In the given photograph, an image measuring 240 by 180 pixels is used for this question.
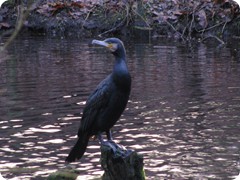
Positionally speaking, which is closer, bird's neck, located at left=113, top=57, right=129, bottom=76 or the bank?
bird's neck, located at left=113, top=57, right=129, bottom=76

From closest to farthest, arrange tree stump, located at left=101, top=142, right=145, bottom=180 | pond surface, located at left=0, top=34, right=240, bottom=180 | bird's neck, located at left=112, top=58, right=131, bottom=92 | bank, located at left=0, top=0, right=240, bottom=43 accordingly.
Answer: tree stump, located at left=101, top=142, right=145, bottom=180, bird's neck, located at left=112, top=58, right=131, bottom=92, pond surface, located at left=0, top=34, right=240, bottom=180, bank, located at left=0, top=0, right=240, bottom=43

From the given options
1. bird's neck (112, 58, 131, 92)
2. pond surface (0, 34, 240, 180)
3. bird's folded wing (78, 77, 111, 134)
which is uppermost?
bird's neck (112, 58, 131, 92)

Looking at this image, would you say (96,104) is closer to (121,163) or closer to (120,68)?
(120,68)

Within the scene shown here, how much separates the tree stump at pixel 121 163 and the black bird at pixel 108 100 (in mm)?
404

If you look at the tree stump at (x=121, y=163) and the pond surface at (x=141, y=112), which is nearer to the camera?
the tree stump at (x=121, y=163)

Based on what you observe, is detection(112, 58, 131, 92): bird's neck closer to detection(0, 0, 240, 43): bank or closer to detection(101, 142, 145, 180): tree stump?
detection(101, 142, 145, 180): tree stump

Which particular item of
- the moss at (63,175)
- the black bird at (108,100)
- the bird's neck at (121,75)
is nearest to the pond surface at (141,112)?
the moss at (63,175)

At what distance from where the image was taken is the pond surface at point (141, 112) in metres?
6.39

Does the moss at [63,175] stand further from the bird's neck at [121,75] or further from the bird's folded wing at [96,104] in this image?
the bird's neck at [121,75]

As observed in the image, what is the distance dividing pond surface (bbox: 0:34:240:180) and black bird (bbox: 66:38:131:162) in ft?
1.83

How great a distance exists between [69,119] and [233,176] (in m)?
3.00

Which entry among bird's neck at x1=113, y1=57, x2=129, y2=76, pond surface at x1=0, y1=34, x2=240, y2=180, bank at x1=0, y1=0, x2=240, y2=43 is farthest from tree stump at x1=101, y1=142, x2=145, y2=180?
bank at x1=0, y1=0, x2=240, y2=43

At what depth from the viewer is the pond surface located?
6.39 metres

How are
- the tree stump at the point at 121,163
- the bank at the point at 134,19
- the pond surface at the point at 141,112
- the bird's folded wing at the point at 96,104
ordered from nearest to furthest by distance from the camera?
the tree stump at the point at 121,163, the bird's folded wing at the point at 96,104, the pond surface at the point at 141,112, the bank at the point at 134,19
